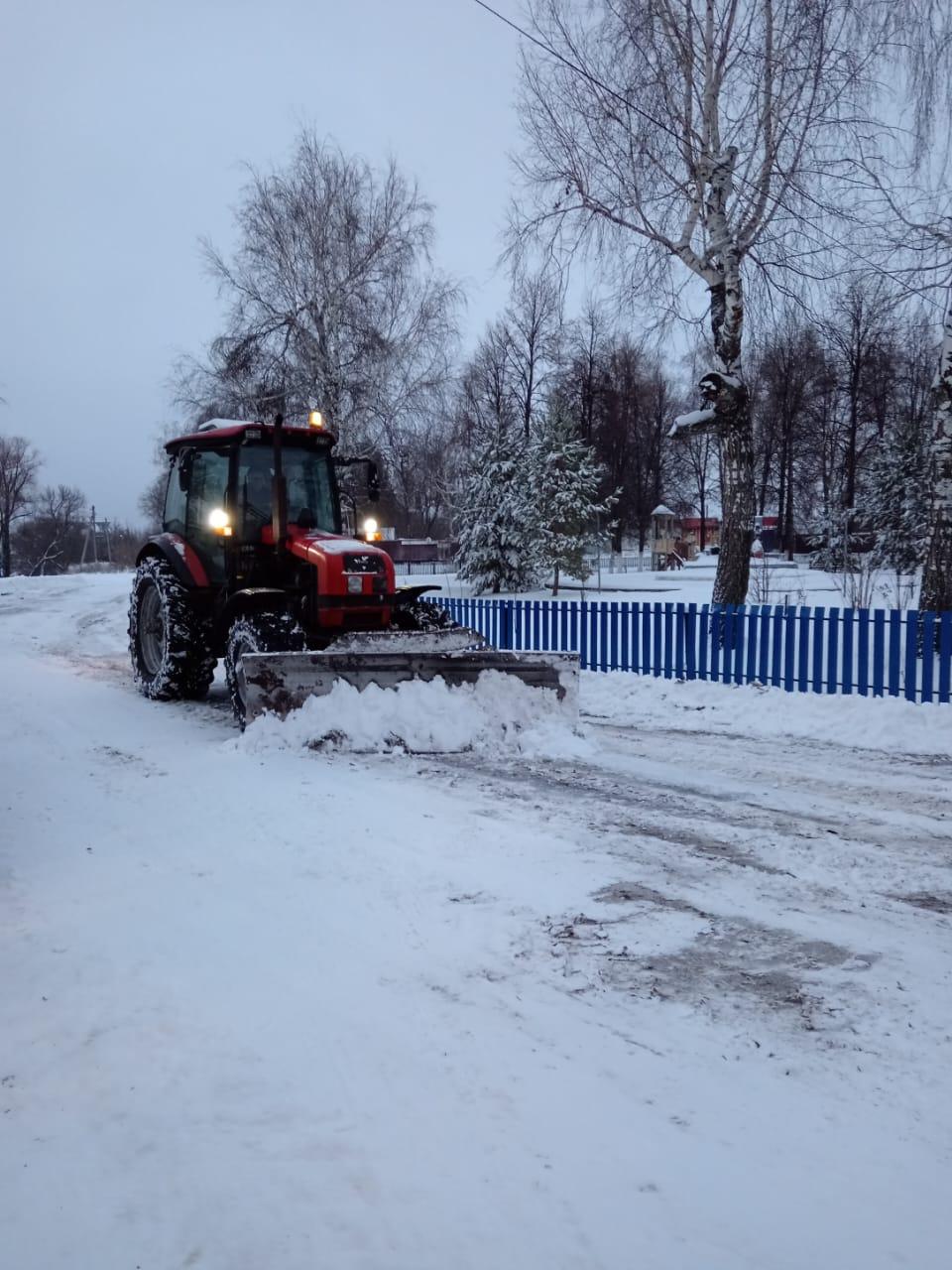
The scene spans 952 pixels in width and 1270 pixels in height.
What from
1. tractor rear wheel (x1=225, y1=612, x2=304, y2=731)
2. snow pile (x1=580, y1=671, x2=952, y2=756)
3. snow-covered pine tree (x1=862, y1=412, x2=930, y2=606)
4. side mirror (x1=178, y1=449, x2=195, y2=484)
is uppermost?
snow-covered pine tree (x1=862, y1=412, x2=930, y2=606)

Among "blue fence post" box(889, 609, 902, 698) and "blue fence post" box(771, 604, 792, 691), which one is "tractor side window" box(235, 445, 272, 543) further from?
"blue fence post" box(889, 609, 902, 698)

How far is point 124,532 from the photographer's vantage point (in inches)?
4067

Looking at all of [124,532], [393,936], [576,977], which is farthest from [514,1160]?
[124,532]

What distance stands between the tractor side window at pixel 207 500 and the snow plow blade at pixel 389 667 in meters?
2.04

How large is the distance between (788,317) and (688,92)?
10.7 feet

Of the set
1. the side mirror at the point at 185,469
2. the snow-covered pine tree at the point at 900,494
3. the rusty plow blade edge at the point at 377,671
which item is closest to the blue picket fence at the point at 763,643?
the rusty plow blade edge at the point at 377,671

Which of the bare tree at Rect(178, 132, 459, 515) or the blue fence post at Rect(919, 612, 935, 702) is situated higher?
the bare tree at Rect(178, 132, 459, 515)

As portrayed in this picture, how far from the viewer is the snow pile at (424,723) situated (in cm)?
684

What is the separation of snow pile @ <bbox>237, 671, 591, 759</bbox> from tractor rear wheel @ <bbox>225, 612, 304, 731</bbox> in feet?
1.77

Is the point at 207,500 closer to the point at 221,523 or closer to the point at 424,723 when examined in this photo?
the point at 221,523

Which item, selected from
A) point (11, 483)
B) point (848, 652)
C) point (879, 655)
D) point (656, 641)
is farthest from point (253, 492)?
point (11, 483)

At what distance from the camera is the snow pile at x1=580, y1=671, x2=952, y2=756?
8080 mm

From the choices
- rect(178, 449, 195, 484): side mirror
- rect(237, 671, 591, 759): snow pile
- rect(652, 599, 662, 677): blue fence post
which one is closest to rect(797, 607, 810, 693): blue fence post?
rect(652, 599, 662, 677): blue fence post

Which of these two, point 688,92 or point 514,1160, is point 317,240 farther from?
point 514,1160
